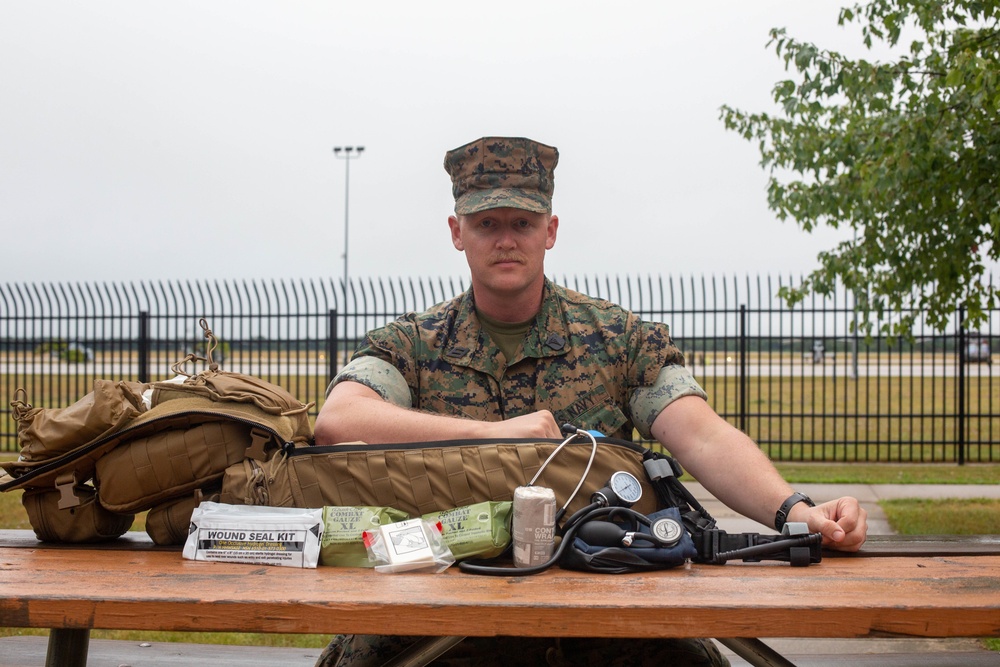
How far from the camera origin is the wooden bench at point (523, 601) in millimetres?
1534

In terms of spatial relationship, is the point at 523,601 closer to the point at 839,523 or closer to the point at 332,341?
the point at 839,523

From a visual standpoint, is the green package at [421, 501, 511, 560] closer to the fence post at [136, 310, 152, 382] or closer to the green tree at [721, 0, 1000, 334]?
the green tree at [721, 0, 1000, 334]

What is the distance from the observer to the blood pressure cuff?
6.07 feet

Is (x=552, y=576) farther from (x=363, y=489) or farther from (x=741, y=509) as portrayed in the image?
(x=741, y=509)

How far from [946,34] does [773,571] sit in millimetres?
5063

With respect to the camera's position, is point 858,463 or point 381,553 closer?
point 381,553

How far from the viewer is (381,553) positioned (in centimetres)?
188

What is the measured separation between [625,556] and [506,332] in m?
1.15

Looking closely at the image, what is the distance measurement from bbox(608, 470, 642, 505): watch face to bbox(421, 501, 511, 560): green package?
0.25m

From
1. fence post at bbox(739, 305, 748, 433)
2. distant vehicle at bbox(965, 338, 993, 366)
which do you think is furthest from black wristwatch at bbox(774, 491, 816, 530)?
distant vehicle at bbox(965, 338, 993, 366)

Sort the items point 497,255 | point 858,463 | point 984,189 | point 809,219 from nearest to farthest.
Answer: point 497,255, point 984,189, point 809,219, point 858,463

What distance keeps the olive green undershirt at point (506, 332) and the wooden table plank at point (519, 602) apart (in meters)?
1.10

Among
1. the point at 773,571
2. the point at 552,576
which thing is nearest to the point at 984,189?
the point at 773,571

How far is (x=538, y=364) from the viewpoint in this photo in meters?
2.78
